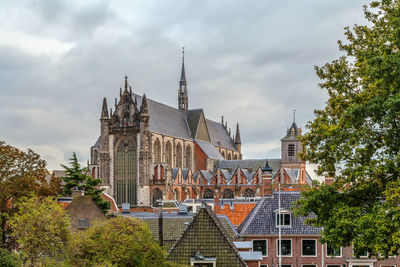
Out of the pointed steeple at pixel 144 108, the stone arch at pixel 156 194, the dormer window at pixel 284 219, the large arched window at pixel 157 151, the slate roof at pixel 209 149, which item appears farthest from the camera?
the slate roof at pixel 209 149

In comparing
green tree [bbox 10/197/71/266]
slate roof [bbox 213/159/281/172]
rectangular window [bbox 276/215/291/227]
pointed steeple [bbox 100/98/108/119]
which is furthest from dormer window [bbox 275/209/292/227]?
slate roof [bbox 213/159/281/172]

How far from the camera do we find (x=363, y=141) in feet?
70.7

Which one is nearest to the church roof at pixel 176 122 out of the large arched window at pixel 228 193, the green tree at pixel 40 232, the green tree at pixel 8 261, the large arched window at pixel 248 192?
the large arched window at pixel 228 193

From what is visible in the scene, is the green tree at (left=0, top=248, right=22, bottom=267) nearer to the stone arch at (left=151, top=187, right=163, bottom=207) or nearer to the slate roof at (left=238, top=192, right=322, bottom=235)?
the slate roof at (left=238, top=192, right=322, bottom=235)

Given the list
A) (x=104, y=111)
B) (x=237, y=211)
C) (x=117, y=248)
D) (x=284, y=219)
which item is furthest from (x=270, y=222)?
(x=104, y=111)

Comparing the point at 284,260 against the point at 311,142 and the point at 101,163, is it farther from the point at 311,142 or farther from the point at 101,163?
the point at 101,163

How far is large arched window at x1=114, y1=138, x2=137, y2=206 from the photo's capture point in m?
94.6

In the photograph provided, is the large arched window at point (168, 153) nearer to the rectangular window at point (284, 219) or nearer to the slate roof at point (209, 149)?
the slate roof at point (209, 149)

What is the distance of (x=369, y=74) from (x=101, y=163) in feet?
262

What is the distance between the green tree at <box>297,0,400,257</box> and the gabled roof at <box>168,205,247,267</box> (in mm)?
3620

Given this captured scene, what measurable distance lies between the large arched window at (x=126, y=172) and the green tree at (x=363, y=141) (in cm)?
7353

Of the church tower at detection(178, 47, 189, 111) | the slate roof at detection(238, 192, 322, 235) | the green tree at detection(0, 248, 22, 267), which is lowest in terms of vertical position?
the green tree at detection(0, 248, 22, 267)

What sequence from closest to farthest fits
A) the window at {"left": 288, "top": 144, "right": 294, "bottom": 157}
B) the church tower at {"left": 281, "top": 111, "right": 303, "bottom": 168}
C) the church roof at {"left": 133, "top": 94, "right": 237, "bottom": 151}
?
the church roof at {"left": 133, "top": 94, "right": 237, "bottom": 151} < the church tower at {"left": 281, "top": 111, "right": 303, "bottom": 168} < the window at {"left": 288, "top": 144, "right": 294, "bottom": 157}

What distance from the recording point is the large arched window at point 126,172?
9456cm
